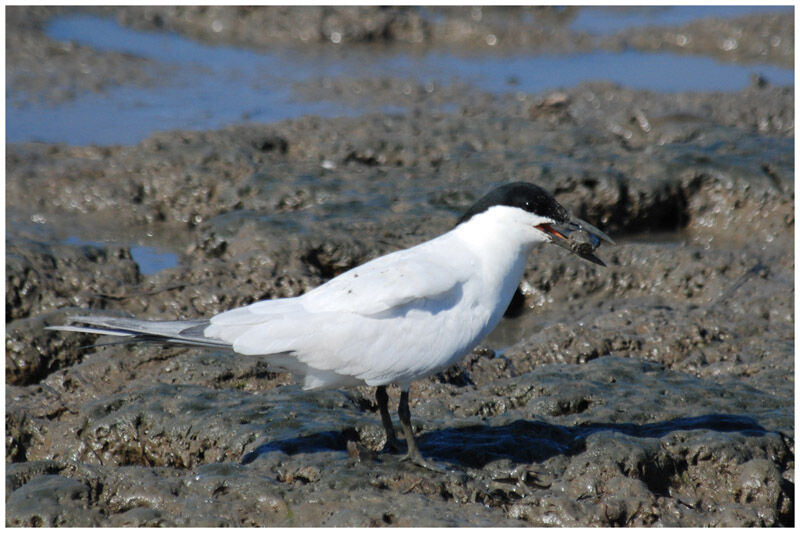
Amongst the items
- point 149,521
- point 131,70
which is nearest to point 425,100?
point 131,70

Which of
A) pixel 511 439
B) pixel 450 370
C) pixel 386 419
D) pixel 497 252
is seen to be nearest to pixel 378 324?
pixel 386 419

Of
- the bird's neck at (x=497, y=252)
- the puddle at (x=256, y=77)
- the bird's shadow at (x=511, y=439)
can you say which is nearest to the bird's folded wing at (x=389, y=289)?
the bird's neck at (x=497, y=252)

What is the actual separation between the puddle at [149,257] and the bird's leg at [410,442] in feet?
10.4

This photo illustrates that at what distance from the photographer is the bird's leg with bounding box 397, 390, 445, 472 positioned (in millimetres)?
4102

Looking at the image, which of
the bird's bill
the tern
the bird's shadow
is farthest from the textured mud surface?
the bird's bill

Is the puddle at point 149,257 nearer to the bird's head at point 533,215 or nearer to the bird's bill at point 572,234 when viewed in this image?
the bird's head at point 533,215

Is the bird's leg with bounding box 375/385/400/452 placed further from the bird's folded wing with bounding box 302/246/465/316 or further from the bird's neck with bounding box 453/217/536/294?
the bird's neck with bounding box 453/217/536/294

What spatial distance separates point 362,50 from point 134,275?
25.4 ft

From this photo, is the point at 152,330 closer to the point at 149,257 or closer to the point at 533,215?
the point at 533,215

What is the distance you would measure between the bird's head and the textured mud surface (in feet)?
2.69

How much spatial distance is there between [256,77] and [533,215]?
8.25 m

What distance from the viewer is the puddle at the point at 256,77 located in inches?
396

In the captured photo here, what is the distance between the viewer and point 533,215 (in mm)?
4418

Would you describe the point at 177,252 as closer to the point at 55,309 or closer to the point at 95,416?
the point at 55,309
